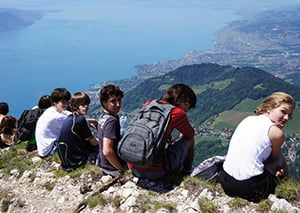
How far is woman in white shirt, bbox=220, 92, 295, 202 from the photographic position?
5504 mm

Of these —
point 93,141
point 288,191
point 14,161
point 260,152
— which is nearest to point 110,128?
point 93,141

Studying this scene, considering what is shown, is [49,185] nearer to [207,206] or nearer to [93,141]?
[93,141]

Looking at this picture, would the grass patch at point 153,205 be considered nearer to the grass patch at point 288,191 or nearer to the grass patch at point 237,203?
the grass patch at point 237,203

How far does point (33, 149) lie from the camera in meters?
11.0

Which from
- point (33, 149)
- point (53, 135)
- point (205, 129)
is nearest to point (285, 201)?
point (53, 135)

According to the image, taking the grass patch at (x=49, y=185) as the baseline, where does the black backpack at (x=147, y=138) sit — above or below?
above

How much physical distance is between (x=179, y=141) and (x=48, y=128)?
4119 millimetres

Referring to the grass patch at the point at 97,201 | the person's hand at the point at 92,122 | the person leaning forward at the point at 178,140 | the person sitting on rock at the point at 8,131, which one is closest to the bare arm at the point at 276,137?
the person leaning forward at the point at 178,140

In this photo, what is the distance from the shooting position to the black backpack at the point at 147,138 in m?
6.08

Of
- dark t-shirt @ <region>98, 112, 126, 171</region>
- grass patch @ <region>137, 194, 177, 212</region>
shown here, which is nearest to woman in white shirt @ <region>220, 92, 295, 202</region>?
grass patch @ <region>137, 194, 177, 212</region>

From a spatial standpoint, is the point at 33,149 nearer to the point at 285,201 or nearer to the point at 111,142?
the point at 111,142

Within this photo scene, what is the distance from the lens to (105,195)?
6.91 metres

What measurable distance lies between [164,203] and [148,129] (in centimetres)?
131

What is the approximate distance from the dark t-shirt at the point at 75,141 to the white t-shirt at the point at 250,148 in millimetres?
3657
